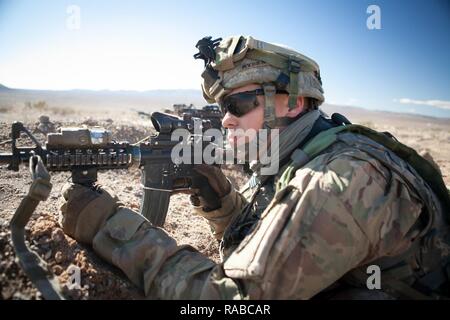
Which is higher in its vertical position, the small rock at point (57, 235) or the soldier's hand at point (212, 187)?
the soldier's hand at point (212, 187)

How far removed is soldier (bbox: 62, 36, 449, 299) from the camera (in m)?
1.94

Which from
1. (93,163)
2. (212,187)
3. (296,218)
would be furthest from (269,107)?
Answer: (93,163)

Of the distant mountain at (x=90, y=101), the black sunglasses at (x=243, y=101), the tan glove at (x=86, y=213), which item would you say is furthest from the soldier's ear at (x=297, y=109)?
the distant mountain at (x=90, y=101)

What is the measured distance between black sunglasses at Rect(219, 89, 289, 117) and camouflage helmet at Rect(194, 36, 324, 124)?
7 cm

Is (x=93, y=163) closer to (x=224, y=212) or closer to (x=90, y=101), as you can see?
(x=224, y=212)

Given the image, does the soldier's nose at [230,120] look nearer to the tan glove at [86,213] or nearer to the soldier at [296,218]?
the soldier at [296,218]

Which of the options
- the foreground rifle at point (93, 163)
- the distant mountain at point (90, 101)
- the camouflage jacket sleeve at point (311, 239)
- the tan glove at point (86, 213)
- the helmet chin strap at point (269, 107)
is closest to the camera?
the camouflage jacket sleeve at point (311, 239)

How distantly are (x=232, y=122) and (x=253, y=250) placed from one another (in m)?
1.24

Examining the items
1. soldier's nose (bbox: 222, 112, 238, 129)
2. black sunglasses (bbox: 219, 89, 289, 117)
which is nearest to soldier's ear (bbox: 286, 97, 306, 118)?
black sunglasses (bbox: 219, 89, 289, 117)

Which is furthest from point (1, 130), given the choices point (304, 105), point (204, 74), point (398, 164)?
point (398, 164)

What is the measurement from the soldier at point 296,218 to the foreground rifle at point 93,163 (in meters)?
0.31

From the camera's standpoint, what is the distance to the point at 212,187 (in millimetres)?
3732

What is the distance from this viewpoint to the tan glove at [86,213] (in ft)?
8.64

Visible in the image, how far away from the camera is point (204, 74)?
311 centimetres
